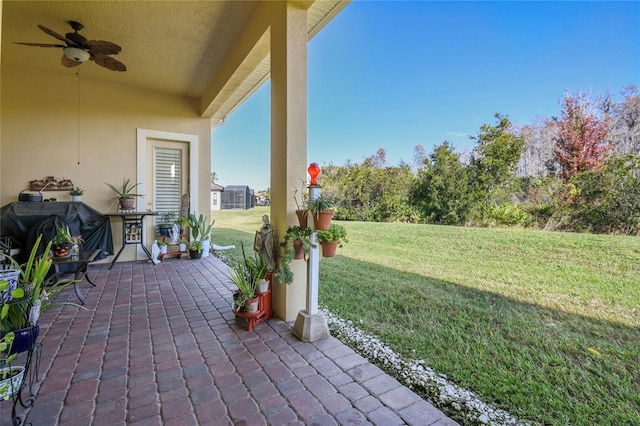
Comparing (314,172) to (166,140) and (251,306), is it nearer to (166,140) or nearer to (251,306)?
(251,306)

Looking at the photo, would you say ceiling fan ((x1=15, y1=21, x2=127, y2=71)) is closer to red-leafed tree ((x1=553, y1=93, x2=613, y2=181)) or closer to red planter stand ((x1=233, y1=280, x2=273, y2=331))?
red planter stand ((x1=233, y1=280, x2=273, y2=331))

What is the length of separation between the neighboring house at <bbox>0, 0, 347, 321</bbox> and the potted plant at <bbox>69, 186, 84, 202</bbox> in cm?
10

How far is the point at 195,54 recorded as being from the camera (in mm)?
3826

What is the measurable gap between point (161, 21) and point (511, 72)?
717cm

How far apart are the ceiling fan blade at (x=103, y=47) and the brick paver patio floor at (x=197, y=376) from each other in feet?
8.81

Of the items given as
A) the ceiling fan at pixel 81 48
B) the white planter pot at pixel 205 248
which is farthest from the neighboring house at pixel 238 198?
the ceiling fan at pixel 81 48

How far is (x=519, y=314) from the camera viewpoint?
264 cm

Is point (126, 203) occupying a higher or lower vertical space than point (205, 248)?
higher

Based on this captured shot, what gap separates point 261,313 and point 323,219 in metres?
1.00

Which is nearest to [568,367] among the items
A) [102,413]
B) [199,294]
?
[102,413]

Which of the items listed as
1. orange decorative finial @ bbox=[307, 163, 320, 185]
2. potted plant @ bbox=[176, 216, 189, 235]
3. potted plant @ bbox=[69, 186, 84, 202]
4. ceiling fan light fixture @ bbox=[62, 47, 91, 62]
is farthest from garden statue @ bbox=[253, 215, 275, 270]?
potted plant @ bbox=[69, 186, 84, 202]

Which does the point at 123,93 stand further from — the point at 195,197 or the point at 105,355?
the point at 105,355

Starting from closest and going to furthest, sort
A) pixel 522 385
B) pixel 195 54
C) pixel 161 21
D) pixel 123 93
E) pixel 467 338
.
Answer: pixel 522 385, pixel 467 338, pixel 161 21, pixel 195 54, pixel 123 93

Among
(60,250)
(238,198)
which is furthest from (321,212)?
(238,198)
